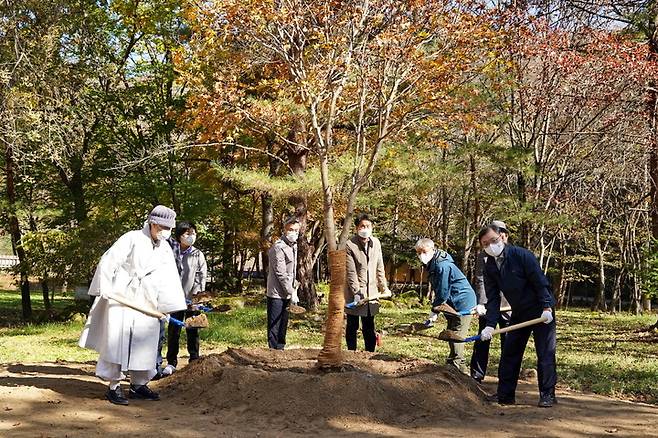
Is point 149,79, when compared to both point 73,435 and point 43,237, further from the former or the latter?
point 73,435

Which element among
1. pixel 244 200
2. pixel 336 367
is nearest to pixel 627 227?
pixel 244 200

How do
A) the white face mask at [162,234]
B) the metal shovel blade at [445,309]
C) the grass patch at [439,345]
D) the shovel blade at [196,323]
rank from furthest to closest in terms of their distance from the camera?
the grass patch at [439,345] → the metal shovel blade at [445,309] → the shovel blade at [196,323] → the white face mask at [162,234]

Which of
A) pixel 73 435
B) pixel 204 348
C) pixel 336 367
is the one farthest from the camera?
pixel 204 348

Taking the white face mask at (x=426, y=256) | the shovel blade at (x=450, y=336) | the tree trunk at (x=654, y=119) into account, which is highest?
the tree trunk at (x=654, y=119)

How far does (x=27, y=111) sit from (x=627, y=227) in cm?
2266

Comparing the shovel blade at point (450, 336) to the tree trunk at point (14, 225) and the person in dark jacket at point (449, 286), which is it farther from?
the tree trunk at point (14, 225)

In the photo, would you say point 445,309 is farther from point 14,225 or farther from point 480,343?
point 14,225

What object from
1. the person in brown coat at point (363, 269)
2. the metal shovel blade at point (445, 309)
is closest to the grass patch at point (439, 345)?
the person in brown coat at point (363, 269)

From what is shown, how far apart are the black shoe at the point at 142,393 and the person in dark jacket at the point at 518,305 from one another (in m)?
3.00

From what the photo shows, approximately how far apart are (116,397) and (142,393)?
309 millimetres

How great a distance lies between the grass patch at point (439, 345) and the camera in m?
8.11

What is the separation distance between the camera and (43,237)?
14914 millimetres

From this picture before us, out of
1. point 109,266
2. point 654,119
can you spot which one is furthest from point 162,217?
point 654,119

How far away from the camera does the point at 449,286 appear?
718cm
